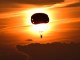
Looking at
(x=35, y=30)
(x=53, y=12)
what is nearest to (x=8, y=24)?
(x=35, y=30)

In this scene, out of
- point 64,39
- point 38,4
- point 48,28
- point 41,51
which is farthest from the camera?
point 41,51

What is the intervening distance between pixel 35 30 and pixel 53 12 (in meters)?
0.44

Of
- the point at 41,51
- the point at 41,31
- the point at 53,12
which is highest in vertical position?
the point at 53,12

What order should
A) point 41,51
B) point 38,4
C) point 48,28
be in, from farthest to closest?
1. point 41,51
2. point 48,28
3. point 38,4

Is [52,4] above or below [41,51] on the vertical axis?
above

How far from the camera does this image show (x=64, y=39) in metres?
5.64

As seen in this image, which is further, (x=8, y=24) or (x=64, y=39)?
(x=64, y=39)

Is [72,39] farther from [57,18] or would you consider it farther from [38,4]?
[38,4]

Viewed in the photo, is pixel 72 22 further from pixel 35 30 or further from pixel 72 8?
pixel 35 30

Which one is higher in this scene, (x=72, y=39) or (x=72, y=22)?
(x=72, y=22)

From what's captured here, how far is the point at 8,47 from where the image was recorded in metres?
5.79

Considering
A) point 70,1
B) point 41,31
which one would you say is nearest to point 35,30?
point 41,31

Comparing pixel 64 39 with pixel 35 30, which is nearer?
pixel 35 30

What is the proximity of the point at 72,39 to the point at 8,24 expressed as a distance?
128 centimetres
